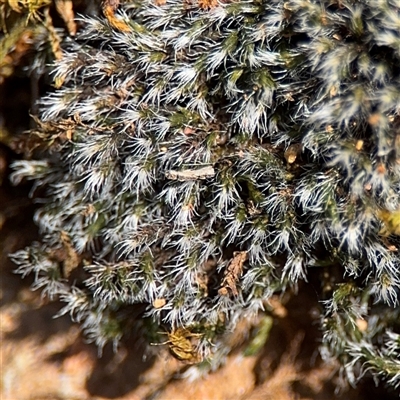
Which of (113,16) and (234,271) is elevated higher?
(113,16)

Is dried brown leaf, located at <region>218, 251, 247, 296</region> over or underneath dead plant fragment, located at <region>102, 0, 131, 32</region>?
underneath

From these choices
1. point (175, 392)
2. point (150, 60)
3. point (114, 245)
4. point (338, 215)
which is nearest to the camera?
point (338, 215)

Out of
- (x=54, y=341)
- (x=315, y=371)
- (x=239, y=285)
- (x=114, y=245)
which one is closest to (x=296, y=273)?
(x=239, y=285)

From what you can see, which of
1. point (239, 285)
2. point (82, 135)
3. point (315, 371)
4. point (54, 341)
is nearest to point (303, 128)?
point (239, 285)

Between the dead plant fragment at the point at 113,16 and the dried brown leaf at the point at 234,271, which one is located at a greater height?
the dead plant fragment at the point at 113,16

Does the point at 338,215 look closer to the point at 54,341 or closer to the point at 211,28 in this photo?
the point at 211,28

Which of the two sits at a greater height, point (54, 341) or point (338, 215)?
point (338, 215)

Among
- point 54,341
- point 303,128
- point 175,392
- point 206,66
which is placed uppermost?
point 206,66

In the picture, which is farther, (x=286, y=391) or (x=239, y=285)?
(x=286, y=391)

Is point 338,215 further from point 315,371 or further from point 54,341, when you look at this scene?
point 54,341

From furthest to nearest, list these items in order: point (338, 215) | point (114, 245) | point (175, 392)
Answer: point (175, 392) < point (114, 245) < point (338, 215)
